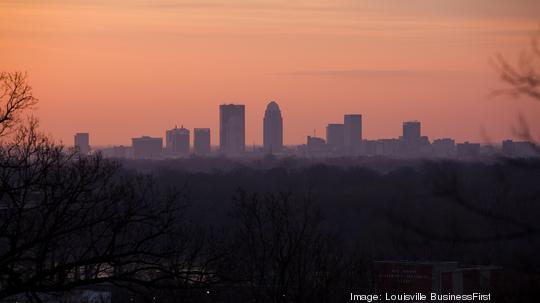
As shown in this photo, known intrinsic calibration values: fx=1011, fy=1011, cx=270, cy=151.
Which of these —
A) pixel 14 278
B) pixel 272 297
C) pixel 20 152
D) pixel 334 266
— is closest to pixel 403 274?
pixel 334 266

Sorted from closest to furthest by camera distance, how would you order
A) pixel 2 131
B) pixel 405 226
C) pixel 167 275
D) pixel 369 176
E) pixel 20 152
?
pixel 405 226
pixel 167 275
pixel 2 131
pixel 20 152
pixel 369 176

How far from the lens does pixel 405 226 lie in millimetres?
5230

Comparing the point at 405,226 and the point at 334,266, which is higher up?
the point at 405,226

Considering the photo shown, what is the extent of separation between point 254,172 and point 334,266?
2675 inches

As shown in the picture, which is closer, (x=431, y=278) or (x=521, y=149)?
(x=521, y=149)

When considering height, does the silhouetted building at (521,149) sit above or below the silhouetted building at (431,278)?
above

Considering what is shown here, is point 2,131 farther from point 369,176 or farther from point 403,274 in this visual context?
point 369,176

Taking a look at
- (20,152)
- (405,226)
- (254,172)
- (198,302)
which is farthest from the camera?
(254,172)

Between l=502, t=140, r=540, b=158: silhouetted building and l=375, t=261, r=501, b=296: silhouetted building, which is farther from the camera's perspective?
l=375, t=261, r=501, b=296: silhouetted building

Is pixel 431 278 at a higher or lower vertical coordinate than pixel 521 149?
lower

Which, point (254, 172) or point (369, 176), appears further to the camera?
point (254, 172)

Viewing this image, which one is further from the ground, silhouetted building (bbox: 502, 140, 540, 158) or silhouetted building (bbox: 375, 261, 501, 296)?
silhouetted building (bbox: 502, 140, 540, 158)

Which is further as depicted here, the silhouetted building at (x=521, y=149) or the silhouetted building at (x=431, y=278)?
the silhouetted building at (x=431, y=278)

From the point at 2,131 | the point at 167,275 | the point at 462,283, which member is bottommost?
the point at 462,283
